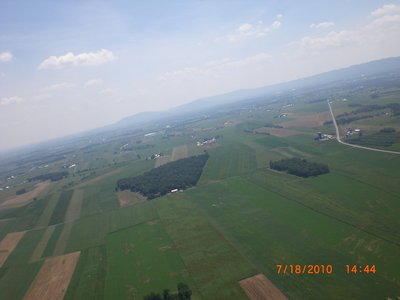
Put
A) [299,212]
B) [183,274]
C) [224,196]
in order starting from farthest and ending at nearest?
1. [224,196]
2. [299,212]
3. [183,274]

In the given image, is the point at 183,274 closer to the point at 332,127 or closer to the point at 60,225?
the point at 60,225

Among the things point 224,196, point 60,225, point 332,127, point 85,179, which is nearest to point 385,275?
point 224,196

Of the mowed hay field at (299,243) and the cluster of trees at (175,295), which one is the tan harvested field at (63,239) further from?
the cluster of trees at (175,295)

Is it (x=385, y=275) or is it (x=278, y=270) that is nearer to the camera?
(x=385, y=275)

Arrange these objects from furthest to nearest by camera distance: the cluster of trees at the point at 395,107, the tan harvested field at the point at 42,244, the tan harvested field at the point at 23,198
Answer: the cluster of trees at the point at 395,107, the tan harvested field at the point at 23,198, the tan harvested field at the point at 42,244

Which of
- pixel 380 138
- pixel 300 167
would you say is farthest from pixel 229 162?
pixel 380 138

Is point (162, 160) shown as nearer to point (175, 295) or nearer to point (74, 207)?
point (74, 207)

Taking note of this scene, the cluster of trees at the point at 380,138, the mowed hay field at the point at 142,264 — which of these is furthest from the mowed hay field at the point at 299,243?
the cluster of trees at the point at 380,138
